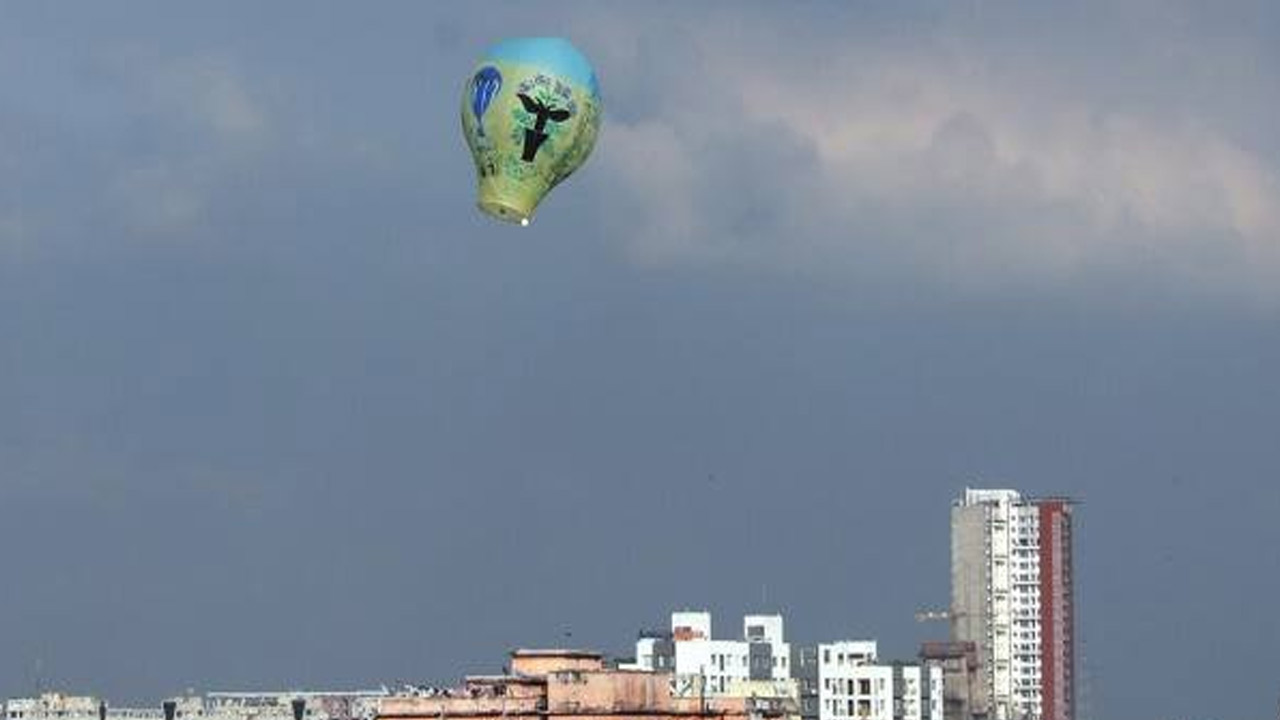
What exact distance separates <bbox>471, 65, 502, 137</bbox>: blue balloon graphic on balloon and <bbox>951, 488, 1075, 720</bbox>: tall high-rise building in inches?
4102

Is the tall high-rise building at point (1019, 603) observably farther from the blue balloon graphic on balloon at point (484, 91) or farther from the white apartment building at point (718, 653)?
the blue balloon graphic on balloon at point (484, 91)

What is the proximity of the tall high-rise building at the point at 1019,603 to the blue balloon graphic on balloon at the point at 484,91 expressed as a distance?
104 meters

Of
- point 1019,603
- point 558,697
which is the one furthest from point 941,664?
point 558,697

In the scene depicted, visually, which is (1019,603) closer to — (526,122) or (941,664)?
(941,664)

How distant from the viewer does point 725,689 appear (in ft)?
457

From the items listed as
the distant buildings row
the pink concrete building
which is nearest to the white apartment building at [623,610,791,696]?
the distant buildings row

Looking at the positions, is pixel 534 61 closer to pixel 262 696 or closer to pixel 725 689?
pixel 725 689

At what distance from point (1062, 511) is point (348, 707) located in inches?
1338

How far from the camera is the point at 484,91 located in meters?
67.5

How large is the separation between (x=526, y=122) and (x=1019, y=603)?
107m

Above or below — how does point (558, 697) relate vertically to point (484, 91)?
below

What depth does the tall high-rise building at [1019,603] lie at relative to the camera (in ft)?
558

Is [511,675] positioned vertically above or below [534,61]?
below

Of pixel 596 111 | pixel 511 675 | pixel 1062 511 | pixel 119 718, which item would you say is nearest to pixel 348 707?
pixel 119 718
